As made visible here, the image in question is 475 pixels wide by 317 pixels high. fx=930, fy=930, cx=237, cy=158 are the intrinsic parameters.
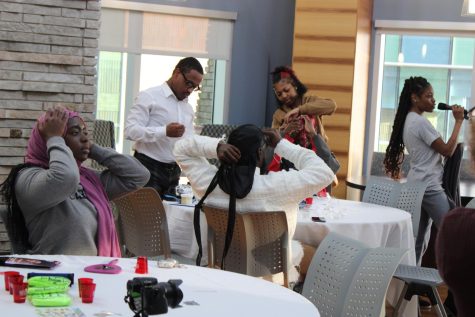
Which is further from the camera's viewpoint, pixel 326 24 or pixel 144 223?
pixel 326 24

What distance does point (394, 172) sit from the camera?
7.42 metres

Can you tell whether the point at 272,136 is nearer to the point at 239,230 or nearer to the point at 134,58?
the point at 239,230

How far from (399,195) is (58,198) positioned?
10.9 feet

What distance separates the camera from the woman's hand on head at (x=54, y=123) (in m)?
3.73

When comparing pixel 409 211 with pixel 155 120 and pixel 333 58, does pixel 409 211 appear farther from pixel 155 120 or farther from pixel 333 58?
pixel 333 58

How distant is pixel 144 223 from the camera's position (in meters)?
5.04

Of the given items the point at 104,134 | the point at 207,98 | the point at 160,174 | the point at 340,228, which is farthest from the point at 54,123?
the point at 207,98

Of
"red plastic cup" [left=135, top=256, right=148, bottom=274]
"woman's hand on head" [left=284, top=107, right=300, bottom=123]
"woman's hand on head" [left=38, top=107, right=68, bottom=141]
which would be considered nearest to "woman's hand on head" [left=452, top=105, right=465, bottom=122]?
"woman's hand on head" [left=284, top=107, right=300, bottom=123]

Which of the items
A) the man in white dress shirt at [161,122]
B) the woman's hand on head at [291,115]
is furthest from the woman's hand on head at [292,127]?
the man in white dress shirt at [161,122]

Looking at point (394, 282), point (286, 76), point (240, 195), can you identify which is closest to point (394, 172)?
point (286, 76)

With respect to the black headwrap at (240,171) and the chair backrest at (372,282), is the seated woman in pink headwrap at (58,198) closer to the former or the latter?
the black headwrap at (240,171)

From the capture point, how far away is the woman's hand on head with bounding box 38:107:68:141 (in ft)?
12.2

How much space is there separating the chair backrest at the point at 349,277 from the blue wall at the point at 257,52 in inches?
288

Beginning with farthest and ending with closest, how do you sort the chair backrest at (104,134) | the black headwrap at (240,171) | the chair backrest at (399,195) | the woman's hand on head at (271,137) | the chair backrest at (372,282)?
the chair backrest at (104,134)
the chair backrest at (399,195)
the woman's hand on head at (271,137)
the black headwrap at (240,171)
the chair backrest at (372,282)
